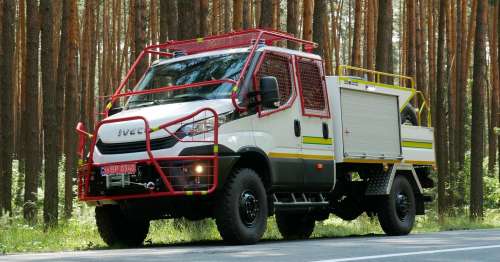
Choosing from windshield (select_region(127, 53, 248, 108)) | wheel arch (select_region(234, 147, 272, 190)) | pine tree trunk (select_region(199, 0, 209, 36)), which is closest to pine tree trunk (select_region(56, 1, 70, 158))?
pine tree trunk (select_region(199, 0, 209, 36))

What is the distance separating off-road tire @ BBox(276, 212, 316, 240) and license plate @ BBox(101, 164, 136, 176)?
4625 millimetres

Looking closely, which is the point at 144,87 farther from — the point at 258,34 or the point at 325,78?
the point at 325,78

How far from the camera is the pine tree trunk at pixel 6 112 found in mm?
21578

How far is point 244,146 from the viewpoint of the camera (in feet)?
38.4

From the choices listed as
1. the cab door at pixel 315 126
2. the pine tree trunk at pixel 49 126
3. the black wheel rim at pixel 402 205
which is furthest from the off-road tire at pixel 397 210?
the pine tree trunk at pixel 49 126

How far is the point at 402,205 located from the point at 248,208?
15.0 feet

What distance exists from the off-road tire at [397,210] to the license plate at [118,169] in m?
5.38

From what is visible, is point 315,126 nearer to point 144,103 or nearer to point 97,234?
point 144,103

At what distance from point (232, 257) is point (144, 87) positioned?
4750 millimetres

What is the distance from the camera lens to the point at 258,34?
510 inches

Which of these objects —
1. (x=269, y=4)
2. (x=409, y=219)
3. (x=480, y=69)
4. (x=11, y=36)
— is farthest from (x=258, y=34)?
(x=480, y=69)

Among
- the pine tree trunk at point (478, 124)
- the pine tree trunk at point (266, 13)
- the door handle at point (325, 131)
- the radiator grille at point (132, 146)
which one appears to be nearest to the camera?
the radiator grille at point (132, 146)

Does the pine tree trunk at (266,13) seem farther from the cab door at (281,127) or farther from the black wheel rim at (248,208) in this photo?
the black wheel rim at (248,208)

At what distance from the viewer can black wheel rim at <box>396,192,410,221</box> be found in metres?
15.4
